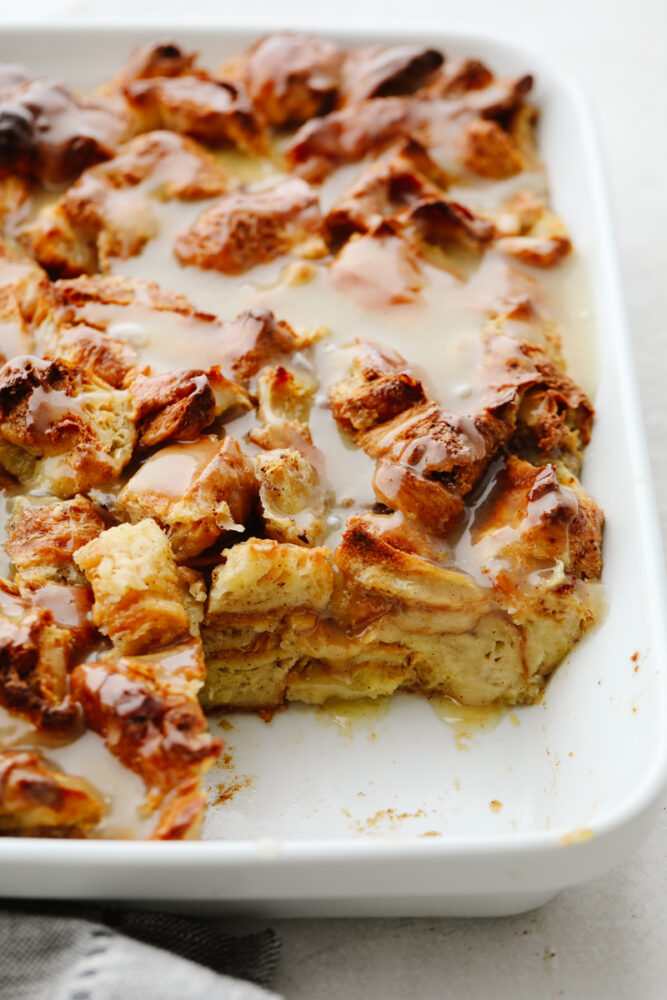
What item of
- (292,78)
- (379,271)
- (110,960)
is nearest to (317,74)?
(292,78)

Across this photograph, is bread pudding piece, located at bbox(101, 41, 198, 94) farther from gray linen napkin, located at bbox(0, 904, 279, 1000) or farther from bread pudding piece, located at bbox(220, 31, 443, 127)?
gray linen napkin, located at bbox(0, 904, 279, 1000)

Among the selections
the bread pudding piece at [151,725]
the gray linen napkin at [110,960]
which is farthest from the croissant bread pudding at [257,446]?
the gray linen napkin at [110,960]

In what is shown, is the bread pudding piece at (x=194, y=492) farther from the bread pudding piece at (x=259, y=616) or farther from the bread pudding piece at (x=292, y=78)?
the bread pudding piece at (x=292, y=78)

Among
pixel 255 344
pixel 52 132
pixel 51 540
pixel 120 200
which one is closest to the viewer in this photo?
pixel 51 540

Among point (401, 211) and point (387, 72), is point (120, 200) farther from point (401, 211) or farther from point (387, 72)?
point (387, 72)

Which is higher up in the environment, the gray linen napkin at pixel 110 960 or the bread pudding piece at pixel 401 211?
the bread pudding piece at pixel 401 211

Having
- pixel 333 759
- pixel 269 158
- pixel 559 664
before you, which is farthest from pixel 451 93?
pixel 333 759

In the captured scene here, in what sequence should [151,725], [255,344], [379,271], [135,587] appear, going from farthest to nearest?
1. [379,271]
2. [255,344]
3. [135,587]
4. [151,725]
